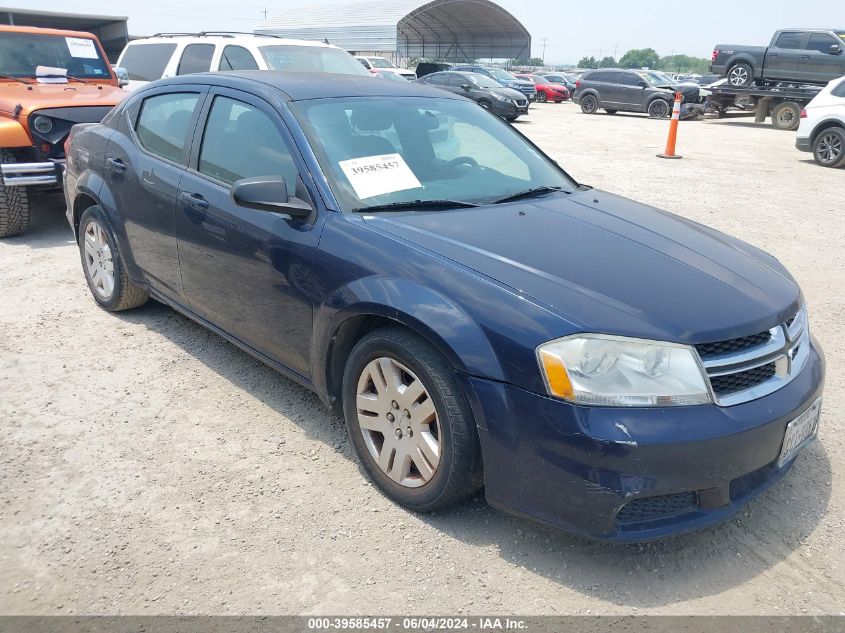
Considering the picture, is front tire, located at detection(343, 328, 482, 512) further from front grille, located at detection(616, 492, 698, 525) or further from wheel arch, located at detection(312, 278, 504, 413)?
front grille, located at detection(616, 492, 698, 525)

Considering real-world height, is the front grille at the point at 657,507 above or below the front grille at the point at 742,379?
below

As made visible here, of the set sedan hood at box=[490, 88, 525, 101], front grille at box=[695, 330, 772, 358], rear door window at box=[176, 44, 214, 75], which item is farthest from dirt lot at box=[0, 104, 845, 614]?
sedan hood at box=[490, 88, 525, 101]

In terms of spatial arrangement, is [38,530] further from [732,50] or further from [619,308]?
[732,50]

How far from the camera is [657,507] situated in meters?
2.35

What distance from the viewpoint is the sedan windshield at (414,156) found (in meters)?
3.12

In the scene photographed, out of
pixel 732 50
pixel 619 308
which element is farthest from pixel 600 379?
pixel 732 50

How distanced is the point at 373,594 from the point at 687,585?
1099 mm

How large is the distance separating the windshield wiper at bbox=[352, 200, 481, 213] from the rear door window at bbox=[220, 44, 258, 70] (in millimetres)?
6304

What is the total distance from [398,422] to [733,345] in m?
1.25

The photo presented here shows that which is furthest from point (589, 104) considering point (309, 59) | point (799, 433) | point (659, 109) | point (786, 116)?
point (799, 433)

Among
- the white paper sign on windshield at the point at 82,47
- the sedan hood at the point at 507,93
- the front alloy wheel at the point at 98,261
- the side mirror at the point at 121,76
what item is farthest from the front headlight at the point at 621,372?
the sedan hood at the point at 507,93

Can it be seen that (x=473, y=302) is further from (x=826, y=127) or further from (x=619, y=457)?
(x=826, y=127)

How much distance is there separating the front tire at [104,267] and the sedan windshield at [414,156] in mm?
1964

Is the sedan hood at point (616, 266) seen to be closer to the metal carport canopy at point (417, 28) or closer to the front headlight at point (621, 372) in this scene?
the front headlight at point (621, 372)
